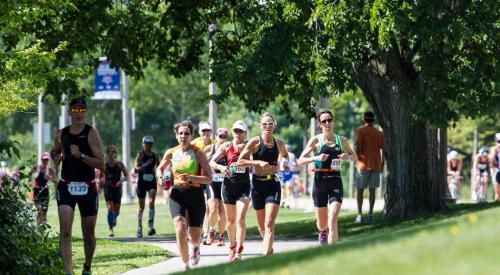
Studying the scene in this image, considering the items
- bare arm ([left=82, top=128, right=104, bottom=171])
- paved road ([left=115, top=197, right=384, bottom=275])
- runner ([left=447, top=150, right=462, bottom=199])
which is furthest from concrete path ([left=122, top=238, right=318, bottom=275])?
runner ([left=447, top=150, right=462, bottom=199])

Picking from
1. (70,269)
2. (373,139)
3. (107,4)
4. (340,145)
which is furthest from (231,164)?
(107,4)

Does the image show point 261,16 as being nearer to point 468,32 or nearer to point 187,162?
point 468,32

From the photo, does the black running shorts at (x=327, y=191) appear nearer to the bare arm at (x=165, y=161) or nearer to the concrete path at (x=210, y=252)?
the concrete path at (x=210, y=252)

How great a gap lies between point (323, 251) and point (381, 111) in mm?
14721

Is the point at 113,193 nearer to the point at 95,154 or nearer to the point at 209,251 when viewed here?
the point at 209,251

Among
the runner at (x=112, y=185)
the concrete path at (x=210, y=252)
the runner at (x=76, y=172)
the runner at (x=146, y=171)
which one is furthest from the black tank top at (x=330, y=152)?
the runner at (x=112, y=185)

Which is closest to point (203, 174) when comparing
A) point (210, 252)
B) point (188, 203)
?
point (188, 203)

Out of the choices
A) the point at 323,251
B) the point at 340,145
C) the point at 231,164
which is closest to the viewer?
the point at 323,251

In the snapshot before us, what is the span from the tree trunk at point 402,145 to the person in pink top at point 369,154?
0.32 meters

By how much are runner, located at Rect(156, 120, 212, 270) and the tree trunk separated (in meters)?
9.67

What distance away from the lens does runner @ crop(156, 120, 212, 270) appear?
15031mm

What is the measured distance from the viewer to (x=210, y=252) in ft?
63.2

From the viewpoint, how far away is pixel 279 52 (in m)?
22.6

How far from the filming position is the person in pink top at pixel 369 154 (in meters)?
24.3
